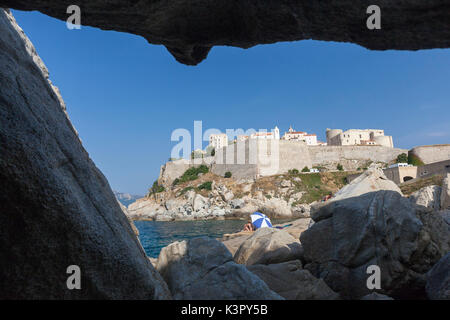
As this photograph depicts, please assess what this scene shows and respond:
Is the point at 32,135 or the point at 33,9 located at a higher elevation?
the point at 33,9

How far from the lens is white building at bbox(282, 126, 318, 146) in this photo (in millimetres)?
101625

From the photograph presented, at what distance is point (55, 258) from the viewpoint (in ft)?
9.29

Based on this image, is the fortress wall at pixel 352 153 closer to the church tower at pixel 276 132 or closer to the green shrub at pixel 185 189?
the church tower at pixel 276 132

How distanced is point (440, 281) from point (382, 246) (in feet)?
4.31

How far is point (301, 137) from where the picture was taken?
10394cm

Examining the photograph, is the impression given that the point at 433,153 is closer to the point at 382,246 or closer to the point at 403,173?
the point at 403,173

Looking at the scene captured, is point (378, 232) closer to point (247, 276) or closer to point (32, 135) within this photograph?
point (247, 276)

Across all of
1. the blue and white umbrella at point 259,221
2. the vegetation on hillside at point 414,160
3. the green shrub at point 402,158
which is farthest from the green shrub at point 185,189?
the green shrub at point 402,158

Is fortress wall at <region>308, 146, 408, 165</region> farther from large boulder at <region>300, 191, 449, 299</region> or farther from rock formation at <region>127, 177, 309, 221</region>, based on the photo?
large boulder at <region>300, 191, 449, 299</region>

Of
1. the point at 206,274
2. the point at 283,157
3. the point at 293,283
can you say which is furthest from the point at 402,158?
the point at 206,274

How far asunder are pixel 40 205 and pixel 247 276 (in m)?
2.97

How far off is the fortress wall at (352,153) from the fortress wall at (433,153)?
11.9 metres

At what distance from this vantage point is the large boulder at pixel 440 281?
15.1ft
